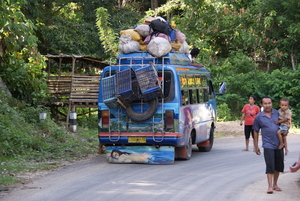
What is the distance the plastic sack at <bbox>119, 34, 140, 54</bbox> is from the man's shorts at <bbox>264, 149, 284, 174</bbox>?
5.68m

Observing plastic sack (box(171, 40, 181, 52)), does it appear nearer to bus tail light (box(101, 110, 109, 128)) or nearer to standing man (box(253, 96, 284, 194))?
bus tail light (box(101, 110, 109, 128))

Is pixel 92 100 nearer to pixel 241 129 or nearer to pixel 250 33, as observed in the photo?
pixel 241 129

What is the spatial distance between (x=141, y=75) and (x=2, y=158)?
3989mm

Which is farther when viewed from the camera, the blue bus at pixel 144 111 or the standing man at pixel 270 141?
the blue bus at pixel 144 111

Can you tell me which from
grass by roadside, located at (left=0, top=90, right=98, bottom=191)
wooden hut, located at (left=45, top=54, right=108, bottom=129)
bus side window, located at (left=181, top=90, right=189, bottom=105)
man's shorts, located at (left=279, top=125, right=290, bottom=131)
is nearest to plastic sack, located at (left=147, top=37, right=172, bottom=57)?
bus side window, located at (left=181, top=90, right=189, bottom=105)

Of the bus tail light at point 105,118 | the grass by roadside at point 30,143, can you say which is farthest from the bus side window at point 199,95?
the grass by roadside at point 30,143

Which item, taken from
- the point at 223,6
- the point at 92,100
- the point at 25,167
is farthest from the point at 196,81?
the point at 223,6

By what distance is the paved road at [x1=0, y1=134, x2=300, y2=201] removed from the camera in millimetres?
8719

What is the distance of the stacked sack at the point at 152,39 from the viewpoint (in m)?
13.2

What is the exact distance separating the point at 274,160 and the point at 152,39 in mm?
5534

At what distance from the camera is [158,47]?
13.0m

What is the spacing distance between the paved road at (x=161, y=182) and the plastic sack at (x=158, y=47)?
9.00 feet

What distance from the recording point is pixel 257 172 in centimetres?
1160

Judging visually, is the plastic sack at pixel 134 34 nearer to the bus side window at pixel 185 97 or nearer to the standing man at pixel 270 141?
the bus side window at pixel 185 97
